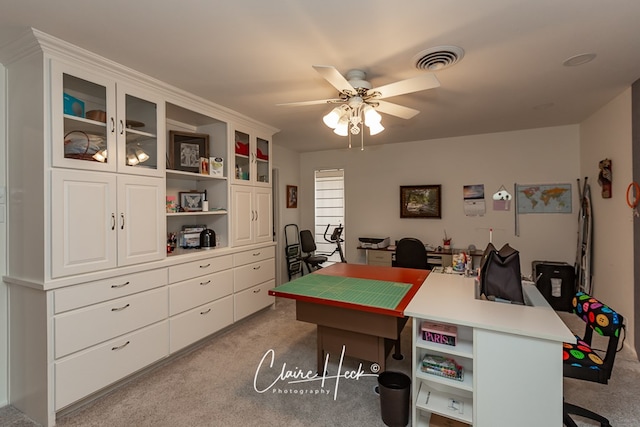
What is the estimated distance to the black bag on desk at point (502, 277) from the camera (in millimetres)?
1852

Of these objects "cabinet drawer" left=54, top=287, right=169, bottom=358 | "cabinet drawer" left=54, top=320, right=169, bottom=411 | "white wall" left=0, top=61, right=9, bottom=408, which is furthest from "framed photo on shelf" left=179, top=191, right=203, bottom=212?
"white wall" left=0, top=61, right=9, bottom=408

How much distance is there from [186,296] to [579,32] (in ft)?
11.4

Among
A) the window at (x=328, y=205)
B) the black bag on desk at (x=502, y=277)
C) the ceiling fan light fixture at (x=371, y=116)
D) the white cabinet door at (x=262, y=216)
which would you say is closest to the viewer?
the black bag on desk at (x=502, y=277)

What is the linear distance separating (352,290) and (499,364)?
39.0 inches

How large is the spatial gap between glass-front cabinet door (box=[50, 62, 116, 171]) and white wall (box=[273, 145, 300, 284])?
9.42 ft

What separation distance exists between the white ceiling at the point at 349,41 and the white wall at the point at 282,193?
83.8 inches

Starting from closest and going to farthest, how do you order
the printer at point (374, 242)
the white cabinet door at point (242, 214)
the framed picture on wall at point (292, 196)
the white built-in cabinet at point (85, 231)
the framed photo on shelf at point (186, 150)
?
the white built-in cabinet at point (85, 231) < the framed photo on shelf at point (186, 150) < the white cabinet door at point (242, 214) < the printer at point (374, 242) < the framed picture on wall at point (292, 196)

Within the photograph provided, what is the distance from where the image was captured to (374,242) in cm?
488

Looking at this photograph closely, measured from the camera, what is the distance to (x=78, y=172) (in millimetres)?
2090

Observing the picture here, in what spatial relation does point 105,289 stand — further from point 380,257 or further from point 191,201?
point 380,257

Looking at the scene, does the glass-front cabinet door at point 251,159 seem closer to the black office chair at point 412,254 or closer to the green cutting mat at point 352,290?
the green cutting mat at point 352,290

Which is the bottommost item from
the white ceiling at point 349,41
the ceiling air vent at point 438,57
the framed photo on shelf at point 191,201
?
the framed photo on shelf at point 191,201

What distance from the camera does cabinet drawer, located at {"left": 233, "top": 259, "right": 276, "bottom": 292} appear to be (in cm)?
346

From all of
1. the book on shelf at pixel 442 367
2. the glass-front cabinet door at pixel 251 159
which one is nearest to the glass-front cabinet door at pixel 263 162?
the glass-front cabinet door at pixel 251 159
